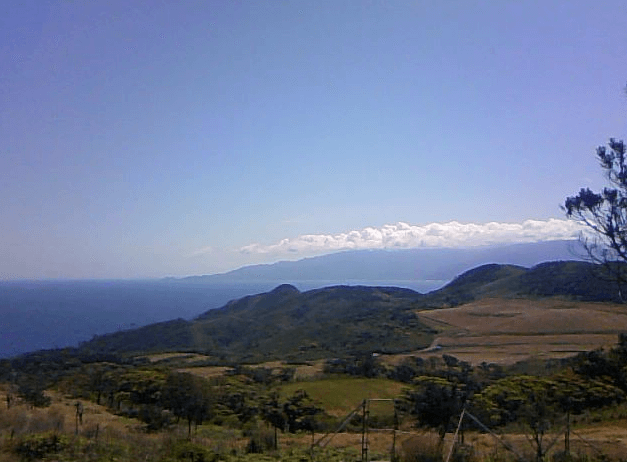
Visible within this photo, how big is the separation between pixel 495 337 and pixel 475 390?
38.7 metres

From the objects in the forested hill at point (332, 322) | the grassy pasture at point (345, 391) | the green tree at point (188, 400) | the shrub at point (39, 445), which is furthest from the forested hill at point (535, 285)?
the shrub at point (39, 445)

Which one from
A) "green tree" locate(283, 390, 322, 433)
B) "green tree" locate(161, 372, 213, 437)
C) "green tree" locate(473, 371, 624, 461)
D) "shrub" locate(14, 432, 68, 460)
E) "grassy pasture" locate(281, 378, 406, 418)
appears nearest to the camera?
"shrub" locate(14, 432, 68, 460)

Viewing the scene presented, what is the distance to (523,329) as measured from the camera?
50.6 meters

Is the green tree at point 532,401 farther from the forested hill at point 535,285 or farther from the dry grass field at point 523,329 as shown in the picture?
the forested hill at point 535,285

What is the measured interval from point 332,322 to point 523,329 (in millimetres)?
23172

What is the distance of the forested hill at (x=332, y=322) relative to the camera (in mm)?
52066

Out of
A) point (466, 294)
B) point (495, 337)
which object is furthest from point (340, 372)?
point (466, 294)

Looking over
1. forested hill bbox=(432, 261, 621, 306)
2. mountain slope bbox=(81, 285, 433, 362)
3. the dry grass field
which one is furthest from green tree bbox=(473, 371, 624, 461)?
forested hill bbox=(432, 261, 621, 306)

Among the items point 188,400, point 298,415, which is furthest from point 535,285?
point 188,400

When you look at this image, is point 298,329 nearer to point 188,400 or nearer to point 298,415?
point 298,415

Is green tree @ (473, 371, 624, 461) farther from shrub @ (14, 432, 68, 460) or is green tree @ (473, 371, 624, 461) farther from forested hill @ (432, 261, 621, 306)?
forested hill @ (432, 261, 621, 306)

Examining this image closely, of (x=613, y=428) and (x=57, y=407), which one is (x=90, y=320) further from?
(x=613, y=428)

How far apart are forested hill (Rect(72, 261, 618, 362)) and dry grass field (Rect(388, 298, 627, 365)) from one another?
2281 millimetres

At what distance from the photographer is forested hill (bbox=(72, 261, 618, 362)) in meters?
52.1
